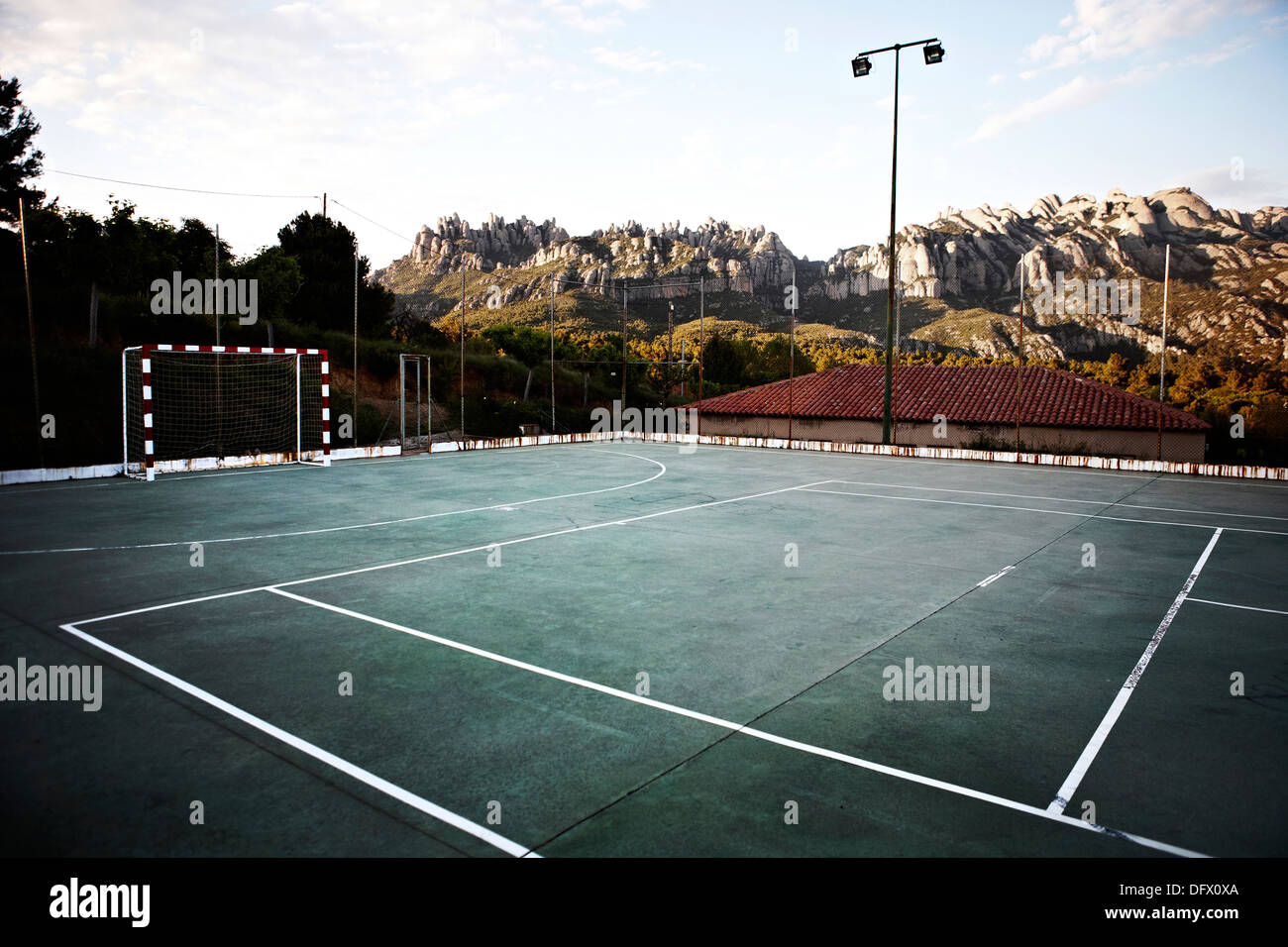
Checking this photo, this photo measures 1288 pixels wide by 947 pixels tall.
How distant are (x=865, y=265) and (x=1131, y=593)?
116246 millimetres

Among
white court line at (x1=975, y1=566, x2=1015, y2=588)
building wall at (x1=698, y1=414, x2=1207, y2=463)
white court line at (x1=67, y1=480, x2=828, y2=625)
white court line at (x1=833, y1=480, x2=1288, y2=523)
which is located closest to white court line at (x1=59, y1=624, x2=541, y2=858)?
white court line at (x1=67, y1=480, x2=828, y2=625)

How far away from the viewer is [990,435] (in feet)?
112

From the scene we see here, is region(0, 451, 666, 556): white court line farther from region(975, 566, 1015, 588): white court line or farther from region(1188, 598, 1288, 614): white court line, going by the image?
region(1188, 598, 1288, 614): white court line

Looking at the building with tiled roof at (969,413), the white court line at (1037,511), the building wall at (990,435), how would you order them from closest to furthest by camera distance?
1. the white court line at (1037,511)
2. the building wall at (990,435)
3. the building with tiled roof at (969,413)

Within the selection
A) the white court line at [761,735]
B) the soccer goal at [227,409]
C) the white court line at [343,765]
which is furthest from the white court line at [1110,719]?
the soccer goal at [227,409]

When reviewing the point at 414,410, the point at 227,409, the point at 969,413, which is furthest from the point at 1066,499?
the point at 414,410

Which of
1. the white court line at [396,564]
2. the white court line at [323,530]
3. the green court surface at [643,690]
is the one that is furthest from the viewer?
the white court line at [323,530]

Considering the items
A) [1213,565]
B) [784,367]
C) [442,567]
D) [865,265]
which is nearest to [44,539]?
[442,567]

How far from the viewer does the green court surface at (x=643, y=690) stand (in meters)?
3.96

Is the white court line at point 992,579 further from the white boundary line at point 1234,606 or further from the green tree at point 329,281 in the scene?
the green tree at point 329,281

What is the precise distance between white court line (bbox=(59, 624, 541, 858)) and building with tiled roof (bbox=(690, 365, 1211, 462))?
24581mm

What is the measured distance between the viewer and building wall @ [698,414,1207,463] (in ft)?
100

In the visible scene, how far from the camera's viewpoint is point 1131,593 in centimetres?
877

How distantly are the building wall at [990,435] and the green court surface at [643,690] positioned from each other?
20935 millimetres
